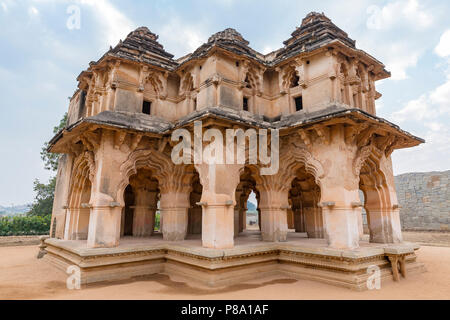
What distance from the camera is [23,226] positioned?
21703 millimetres

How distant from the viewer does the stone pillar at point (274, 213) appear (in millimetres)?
10305

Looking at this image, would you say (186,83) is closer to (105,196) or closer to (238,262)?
(105,196)

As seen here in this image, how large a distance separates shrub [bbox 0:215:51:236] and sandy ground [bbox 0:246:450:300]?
49.1 feet

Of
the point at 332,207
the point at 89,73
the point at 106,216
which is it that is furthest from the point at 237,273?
the point at 89,73

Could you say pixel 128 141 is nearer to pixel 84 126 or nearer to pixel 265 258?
pixel 84 126

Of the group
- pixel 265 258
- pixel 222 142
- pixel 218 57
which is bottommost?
pixel 265 258

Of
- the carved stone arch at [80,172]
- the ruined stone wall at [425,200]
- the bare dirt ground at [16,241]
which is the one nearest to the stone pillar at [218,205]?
the carved stone arch at [80,172]

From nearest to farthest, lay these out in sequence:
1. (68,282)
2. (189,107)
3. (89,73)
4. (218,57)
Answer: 1. (68,282)
2. (218,57)
3. (189,107)
4. (89,73)

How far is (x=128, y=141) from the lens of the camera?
32.9 ft

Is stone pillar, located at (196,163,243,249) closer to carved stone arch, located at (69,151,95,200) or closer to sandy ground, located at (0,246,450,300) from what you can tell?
sandy ground, located at (0,246,450,300)

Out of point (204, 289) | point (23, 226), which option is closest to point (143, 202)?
point (204, 289)

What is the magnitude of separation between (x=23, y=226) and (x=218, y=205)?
837 inches

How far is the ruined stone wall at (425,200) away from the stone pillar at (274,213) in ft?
61.5

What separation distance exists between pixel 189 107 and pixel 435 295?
10.1 meters
